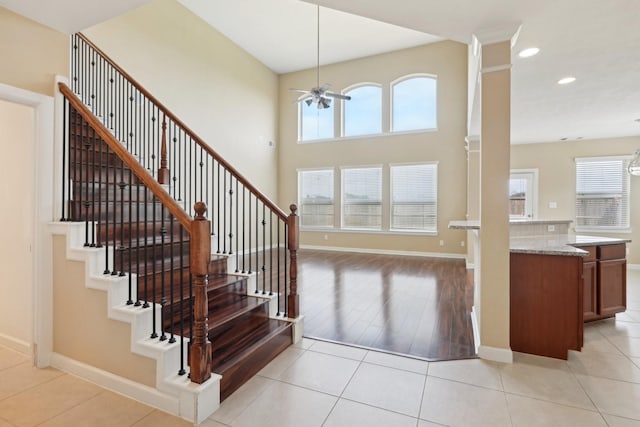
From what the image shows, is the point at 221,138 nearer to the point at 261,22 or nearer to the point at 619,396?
the point at 261,22

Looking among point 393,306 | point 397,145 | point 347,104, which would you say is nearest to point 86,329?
point 393,306

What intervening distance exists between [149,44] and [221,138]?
216cm

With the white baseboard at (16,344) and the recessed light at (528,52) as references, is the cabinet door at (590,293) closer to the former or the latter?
the recessed light at (528,52)

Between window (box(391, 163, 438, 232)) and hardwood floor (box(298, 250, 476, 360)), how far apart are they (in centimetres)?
141

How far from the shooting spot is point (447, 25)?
2490 millimetres

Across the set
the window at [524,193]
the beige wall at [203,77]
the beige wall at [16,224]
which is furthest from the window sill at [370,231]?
the beige wall at [16,224]

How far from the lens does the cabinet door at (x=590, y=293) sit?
3.23 meters

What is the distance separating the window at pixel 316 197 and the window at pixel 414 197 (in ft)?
5.85

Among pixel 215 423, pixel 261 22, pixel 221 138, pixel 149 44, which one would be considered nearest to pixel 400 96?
pixel 261 22

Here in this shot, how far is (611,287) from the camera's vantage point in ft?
11.1

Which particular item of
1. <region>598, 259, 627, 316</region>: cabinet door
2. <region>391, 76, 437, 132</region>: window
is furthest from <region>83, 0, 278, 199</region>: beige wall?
<region>598, 259, 627, 316</region>: cabinet door

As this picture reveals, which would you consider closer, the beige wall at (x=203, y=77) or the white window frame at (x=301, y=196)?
the beige wall at (x=203, y=77)

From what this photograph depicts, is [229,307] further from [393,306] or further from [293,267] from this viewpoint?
[393,306]

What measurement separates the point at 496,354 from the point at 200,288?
→ 240 cm
